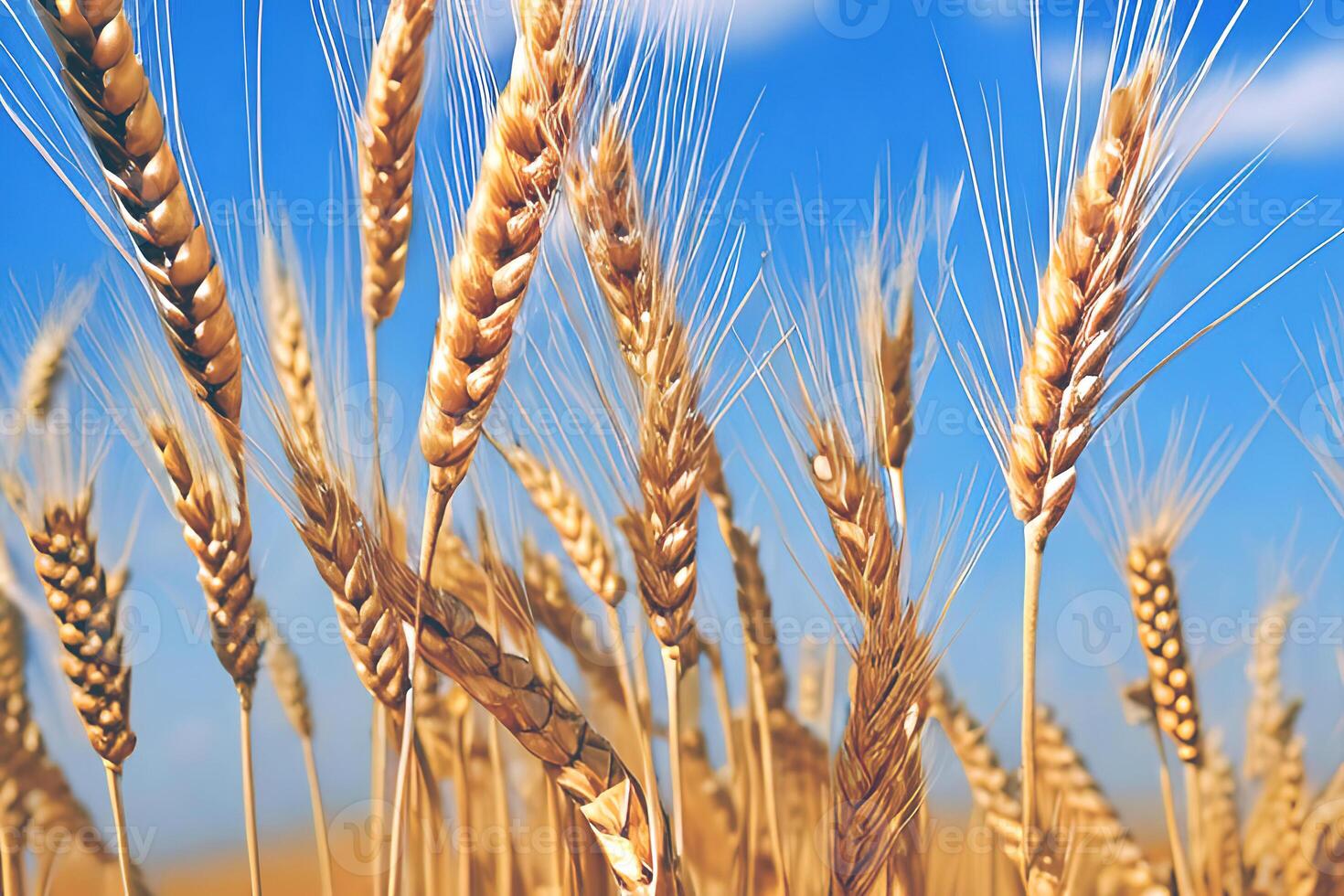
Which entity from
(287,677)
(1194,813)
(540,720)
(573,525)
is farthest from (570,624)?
(1194,813)

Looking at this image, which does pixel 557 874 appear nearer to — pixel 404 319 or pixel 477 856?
pixel 477 856

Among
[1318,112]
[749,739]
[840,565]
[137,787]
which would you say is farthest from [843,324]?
[137,787]

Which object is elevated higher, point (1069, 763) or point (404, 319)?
point (404, 319)

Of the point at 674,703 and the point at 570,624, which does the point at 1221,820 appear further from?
the point at 570,624

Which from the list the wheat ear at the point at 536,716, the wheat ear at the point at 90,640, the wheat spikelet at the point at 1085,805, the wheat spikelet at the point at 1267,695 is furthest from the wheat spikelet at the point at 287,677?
the wheat spikelet at the point at 1267,695

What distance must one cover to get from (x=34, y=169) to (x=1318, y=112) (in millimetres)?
1579

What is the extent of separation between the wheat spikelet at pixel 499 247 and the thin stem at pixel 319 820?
430 mm

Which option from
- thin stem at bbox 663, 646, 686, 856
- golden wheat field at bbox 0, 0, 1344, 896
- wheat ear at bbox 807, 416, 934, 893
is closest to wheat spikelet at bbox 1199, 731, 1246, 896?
golden wheat field at bbox 0, 0, 1344, 896

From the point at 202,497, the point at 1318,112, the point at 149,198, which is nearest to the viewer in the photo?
the point at 149,198

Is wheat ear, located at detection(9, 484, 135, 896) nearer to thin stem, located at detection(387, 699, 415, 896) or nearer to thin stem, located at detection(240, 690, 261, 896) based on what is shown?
thin stem, located at detection(240, 690, 261, 896)

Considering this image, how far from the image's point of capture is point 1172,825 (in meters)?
1.12

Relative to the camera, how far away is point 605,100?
3.34ft

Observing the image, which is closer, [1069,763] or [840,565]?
[840,565]

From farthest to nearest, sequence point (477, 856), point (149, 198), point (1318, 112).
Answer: point (1318, 112)
point (477, 856)
point (149, 198)
